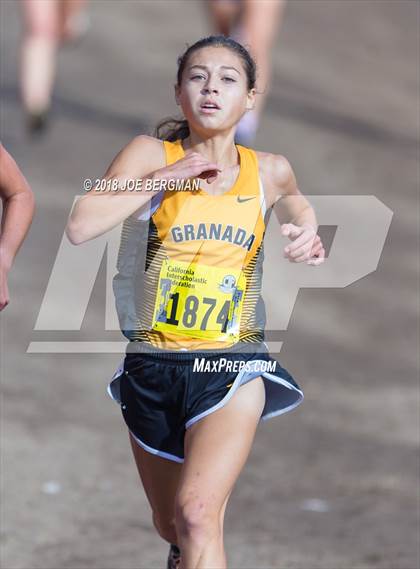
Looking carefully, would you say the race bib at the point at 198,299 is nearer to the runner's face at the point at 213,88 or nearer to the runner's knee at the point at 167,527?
the runner's face at the point at 213,88

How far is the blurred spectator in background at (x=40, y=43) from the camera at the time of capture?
8461mm

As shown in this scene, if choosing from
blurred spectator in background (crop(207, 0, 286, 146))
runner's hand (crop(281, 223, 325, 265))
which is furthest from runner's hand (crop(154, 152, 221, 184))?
blurred spectator in background (crop(207, 0, 286, 146))

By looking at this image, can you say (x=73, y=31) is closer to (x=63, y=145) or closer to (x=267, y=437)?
(x=63, y=145)

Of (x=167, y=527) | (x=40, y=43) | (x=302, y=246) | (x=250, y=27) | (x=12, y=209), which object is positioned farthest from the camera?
(x=40, y=43)

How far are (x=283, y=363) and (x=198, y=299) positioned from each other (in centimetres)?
336

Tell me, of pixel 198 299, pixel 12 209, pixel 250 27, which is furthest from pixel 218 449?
pixel 250 27

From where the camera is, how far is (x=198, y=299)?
3668 millimetres

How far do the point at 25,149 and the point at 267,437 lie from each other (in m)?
4.60

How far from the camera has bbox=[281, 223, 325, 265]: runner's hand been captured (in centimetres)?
354

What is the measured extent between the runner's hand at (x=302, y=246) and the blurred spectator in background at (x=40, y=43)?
17.0 ft

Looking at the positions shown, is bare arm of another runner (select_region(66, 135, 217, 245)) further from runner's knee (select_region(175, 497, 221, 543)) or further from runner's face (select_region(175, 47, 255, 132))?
runner's knee (select_region(175, 497, 221, 543))

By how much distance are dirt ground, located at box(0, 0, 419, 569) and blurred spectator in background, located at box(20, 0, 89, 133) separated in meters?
0.35

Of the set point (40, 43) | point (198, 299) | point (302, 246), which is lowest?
point (198, 299)

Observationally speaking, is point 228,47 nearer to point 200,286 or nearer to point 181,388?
point 200,286
